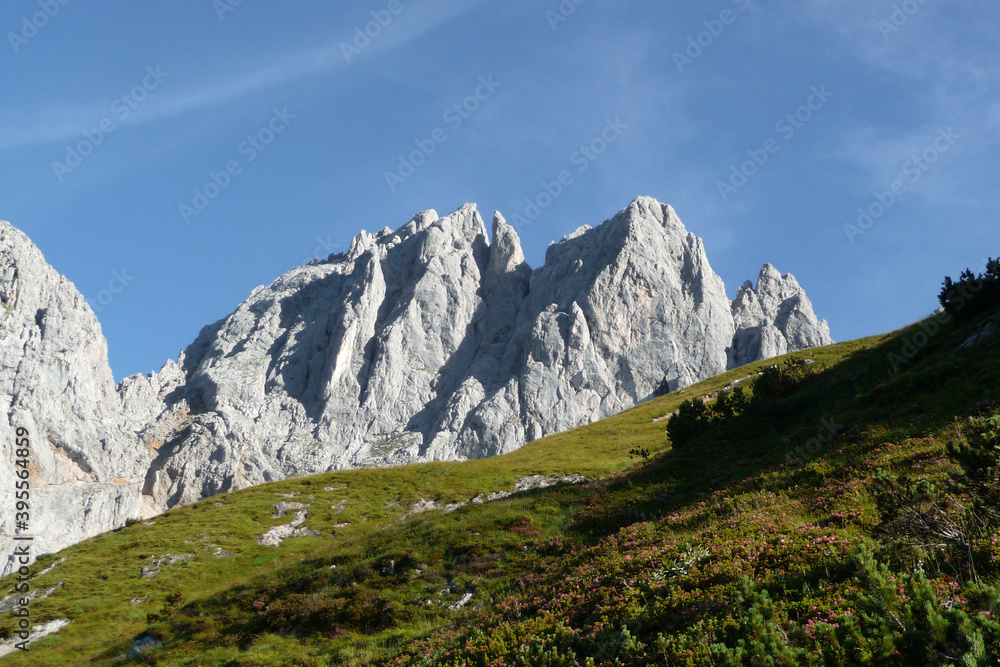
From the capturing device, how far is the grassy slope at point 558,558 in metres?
13.2

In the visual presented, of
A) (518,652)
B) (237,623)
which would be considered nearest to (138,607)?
(237,623)

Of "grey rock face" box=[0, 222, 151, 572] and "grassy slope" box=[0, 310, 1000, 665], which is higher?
"grey rock face" box=[0, 222, 151, 572]

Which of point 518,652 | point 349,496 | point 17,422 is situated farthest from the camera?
point 17,422

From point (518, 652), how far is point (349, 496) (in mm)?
46022

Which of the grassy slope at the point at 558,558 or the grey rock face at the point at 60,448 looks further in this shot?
the grey rock face at the point at 60,448

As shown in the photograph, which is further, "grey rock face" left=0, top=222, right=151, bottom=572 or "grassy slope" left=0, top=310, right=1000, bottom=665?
"grey rock face" left=0, top=222, right=151, bottom=572

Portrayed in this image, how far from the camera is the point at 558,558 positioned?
19.0 m

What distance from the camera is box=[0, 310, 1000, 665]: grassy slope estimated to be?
13.2m

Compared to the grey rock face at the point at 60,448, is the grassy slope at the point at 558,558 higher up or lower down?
lower down

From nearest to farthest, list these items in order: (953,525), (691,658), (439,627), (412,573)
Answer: (691,658) → (953,525) → (439,627) → (412,573)

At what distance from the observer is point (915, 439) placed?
57.4 ft

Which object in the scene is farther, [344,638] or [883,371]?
[883,371]

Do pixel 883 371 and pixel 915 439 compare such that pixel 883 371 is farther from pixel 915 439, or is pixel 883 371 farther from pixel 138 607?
pixel 138 607

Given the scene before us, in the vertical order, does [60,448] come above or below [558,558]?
above
